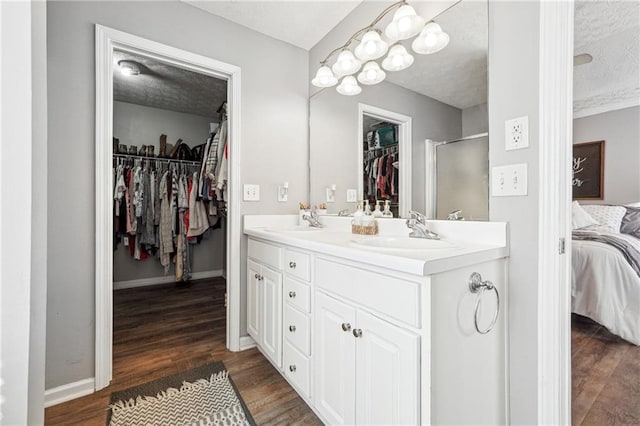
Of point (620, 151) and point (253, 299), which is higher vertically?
point (620, 151)

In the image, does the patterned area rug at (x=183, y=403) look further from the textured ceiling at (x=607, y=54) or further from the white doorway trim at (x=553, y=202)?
the textured ceiling at (x=607, y=54)

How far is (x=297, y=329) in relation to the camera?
1.38 meters

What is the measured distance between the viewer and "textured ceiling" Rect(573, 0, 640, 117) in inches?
64.9

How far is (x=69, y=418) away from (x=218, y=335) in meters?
0.96

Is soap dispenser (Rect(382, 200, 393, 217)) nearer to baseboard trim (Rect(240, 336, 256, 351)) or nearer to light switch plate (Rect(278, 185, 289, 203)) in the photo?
light switch plate (Rect(278, 185, 289, 203))

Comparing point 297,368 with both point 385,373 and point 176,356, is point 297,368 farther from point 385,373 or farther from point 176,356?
point 176,356

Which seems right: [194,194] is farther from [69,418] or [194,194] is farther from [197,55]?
[69,418]

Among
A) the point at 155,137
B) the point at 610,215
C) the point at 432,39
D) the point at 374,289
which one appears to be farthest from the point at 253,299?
the point at 610,215

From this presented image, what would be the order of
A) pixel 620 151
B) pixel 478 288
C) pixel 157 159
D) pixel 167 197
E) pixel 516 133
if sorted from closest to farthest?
pixel 478 288
pixel 516 133
pixel 620 151
pixel 167 197
pixel 157 159

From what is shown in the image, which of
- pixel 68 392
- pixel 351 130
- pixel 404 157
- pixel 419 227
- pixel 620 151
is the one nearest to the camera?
pixel 419 227

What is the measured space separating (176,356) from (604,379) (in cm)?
263

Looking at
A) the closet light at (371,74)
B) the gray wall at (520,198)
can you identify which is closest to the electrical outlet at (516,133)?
the gray wall at (520,198)

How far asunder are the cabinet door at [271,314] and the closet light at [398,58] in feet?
4.38

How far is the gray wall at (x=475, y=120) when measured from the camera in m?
1.20
